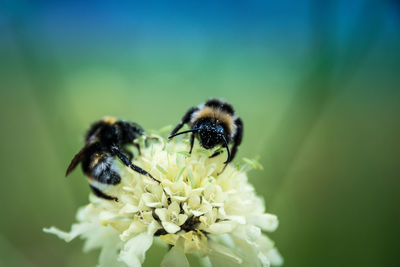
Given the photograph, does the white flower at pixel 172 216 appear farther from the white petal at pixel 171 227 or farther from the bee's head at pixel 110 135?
the bee's head at pixel 110 135

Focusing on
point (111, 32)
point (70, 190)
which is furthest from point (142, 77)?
point (70, 190)

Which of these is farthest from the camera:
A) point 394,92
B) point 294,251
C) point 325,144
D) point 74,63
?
point 74,63

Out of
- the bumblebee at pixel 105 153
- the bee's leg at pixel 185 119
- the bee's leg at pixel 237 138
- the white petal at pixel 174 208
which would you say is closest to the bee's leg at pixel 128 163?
the bumblebee at pixel 105 153

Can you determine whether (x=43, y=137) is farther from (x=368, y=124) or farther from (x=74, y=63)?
(x=368, y=124)

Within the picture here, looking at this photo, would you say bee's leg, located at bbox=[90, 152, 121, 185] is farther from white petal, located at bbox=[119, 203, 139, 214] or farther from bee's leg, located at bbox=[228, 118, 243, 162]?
bee's leg, located at bbox=[228, 118, 243, 162]

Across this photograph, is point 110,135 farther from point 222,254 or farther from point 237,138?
point 222,254

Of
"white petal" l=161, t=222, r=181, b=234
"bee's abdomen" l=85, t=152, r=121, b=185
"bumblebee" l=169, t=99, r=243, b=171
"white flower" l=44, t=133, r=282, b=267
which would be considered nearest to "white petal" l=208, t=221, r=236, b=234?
"white flower" l=44, t=133, r=282, b=267

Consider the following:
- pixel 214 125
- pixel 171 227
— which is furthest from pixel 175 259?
pixel 214 125
